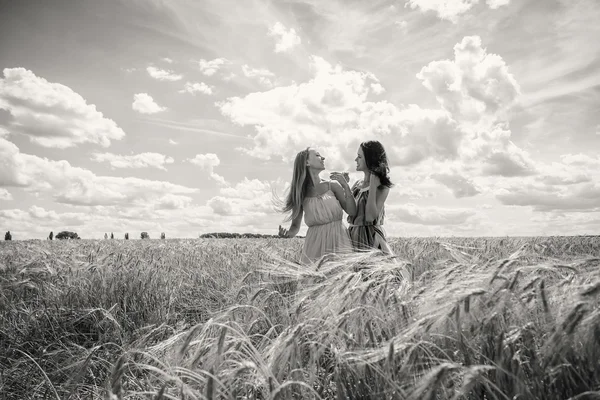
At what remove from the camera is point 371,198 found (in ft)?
16.1

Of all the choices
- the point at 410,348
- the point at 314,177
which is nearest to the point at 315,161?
the point at 314,177

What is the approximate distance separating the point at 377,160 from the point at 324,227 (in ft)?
3.92

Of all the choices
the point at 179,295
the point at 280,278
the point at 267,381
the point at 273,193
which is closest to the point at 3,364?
the point at 179,295

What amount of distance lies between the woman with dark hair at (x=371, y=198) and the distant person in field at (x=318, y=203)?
0.62 feet

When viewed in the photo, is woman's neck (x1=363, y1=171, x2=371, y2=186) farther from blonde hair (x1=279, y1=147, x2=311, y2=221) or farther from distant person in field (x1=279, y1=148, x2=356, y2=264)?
blonde hair (x1=279, y1=147, x2=311, y2=221)

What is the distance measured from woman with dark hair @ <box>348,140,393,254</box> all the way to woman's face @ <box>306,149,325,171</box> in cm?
50

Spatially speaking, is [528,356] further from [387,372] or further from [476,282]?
[387,372]

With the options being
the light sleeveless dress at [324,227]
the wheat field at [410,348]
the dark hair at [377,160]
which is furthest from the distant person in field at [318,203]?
the wheat field at [410,348]

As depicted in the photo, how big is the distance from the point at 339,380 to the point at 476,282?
89 centimetres

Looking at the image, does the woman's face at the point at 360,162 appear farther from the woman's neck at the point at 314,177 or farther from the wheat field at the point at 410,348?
the wheat field at the point at 410,348

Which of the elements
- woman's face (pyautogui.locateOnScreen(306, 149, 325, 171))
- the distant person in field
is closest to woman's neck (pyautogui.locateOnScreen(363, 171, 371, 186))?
the distant person in field

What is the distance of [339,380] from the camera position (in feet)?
5.76

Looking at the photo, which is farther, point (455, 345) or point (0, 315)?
point (0, 315)

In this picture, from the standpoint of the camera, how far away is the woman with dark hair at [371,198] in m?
4.90
